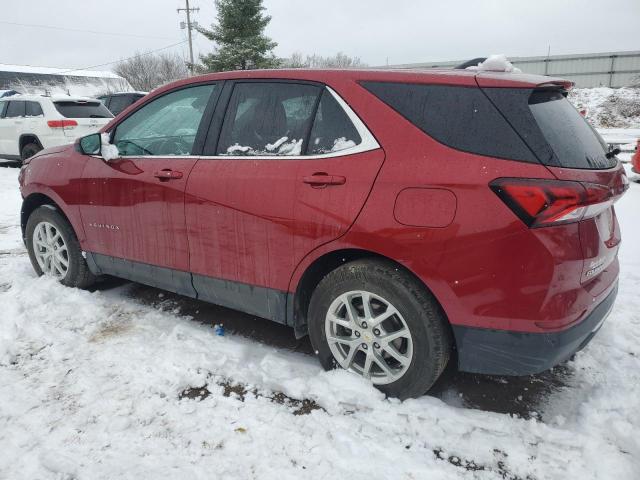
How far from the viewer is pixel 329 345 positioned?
103 inches

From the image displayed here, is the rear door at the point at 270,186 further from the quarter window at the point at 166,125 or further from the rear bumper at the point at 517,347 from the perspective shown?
the rear bumper at the point at 517,347

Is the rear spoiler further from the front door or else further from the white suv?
the white suv

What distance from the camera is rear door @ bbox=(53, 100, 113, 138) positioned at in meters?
10.6

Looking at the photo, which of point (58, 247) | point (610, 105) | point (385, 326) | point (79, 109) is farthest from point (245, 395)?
point (610, 105)

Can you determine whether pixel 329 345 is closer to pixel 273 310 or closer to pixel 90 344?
pixel 273 310

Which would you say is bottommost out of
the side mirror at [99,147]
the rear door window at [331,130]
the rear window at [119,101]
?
the side mirror at [99,147]

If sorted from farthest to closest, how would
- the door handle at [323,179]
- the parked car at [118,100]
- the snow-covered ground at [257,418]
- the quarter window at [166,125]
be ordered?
the parked car at [118,100] → the quarter window at [166,125] → the door handle at [323,179] → the snow-covered ground at [257,418]

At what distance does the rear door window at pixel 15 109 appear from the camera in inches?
441

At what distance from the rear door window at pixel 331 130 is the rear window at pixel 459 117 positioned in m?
0.23

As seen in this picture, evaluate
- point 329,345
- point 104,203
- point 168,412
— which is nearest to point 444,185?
point 329,345

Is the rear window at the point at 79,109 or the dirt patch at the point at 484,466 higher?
the rear window at the point at 79,109

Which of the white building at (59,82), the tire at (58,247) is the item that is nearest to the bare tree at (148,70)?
the white building at (59,82)

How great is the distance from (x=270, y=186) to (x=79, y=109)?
10.1 meters

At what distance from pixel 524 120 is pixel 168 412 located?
7.42 feet
